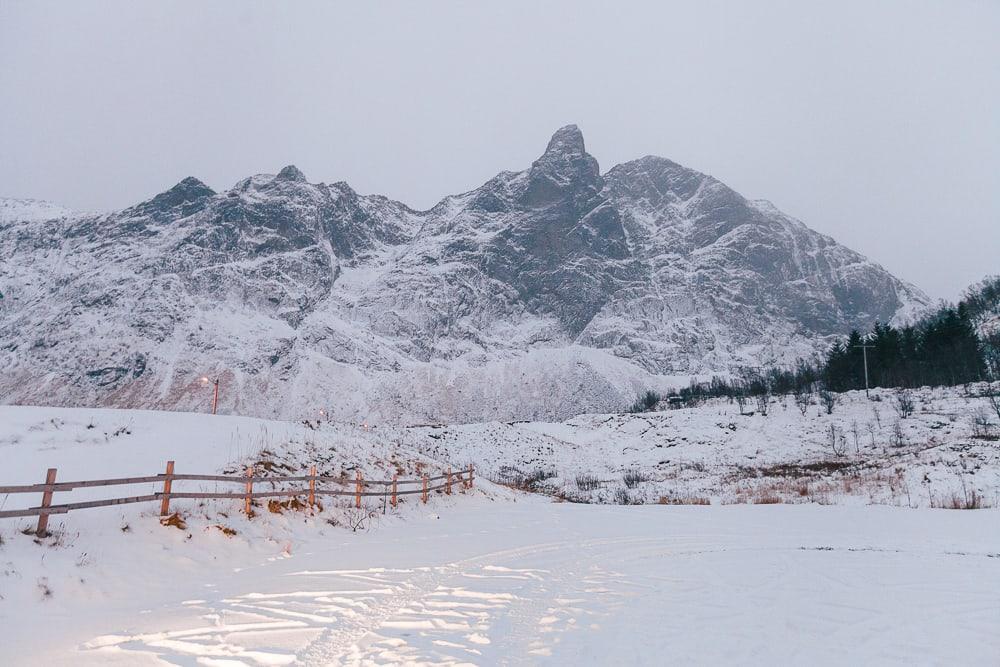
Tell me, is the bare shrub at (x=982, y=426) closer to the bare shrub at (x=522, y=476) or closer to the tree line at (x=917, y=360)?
the tree line at (x=917, y=360)

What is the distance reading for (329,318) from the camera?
502 ft

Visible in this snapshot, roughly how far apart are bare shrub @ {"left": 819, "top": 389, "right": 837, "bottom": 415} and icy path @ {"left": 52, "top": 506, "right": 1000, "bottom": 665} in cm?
4671

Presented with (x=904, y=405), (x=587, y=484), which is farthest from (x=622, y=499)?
(x=904, y=405)

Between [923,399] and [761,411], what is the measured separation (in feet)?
46.6

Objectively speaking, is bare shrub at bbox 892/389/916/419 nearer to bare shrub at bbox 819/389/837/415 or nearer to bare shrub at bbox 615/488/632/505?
bare shrub at bbox 819/389/837/415

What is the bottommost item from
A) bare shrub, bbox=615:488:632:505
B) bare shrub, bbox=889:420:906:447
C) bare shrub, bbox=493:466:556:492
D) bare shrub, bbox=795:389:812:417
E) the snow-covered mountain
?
bare shrub, bbox=493:466:556:492

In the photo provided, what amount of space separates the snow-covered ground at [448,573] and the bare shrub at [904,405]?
2990cm

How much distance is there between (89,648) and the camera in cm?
579

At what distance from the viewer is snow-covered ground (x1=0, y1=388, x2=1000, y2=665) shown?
5750 mm

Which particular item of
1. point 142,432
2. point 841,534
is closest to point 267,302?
point 142,432

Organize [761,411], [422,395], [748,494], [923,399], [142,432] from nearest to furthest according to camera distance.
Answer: [142,432]
[748,494]
[923,399]
[761,411]
[422,395]

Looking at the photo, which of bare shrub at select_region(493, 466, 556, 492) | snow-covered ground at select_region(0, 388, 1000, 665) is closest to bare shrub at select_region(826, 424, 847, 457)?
snow-covered ground at select_region(0, 388, 1000, 665)

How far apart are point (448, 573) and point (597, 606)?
316 centimetres

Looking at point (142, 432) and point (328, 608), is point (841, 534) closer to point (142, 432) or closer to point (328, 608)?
point (328, 608)
